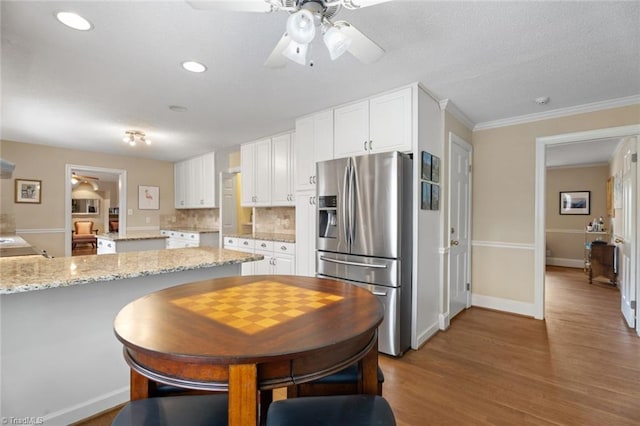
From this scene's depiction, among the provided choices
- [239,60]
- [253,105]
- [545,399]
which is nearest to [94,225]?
[253,105]

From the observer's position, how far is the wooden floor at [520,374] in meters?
1.83

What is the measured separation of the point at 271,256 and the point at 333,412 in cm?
305

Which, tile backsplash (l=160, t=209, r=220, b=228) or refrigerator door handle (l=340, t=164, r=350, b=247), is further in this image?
tile backsplash (l=160, t=209, r=220, b=228)

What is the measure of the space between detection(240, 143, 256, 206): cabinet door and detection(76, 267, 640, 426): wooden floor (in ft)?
10.3

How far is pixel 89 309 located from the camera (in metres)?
1.75

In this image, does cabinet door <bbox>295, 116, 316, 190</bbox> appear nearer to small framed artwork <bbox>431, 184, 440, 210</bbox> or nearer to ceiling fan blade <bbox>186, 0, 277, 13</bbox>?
small framed artwork <bbox>431, 184, 440, 210</bbox>

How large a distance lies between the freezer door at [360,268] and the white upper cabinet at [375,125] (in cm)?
101

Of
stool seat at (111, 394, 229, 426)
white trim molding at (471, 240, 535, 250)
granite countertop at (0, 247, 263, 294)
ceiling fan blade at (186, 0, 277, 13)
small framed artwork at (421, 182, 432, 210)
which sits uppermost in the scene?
ceiling fan blade at (186, 0, 277, 13)

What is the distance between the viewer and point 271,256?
12.9ft

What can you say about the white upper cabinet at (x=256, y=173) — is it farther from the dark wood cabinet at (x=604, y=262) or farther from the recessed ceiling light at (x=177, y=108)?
the dark wood cabinet at (x=604, y=262)

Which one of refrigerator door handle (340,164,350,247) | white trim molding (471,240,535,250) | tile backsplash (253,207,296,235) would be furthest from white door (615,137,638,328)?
tile backsplash (253,207,296,235)

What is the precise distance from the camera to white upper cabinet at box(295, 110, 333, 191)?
321 centimetres

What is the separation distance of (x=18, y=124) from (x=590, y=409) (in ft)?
20.6

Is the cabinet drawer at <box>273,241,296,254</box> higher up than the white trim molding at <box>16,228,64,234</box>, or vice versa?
the white trim molding at <box>16,228,64,234</box>
